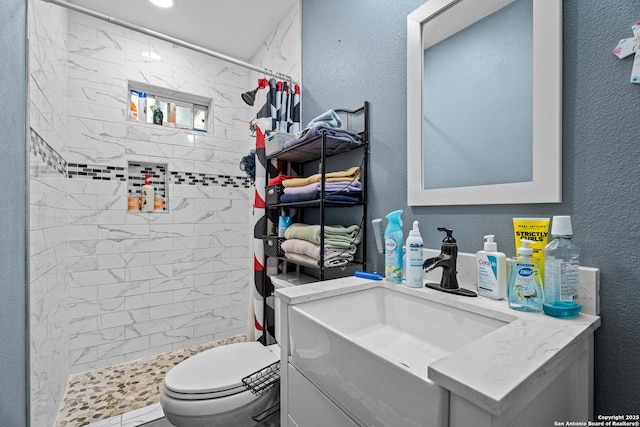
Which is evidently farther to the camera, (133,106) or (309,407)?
(133,106)

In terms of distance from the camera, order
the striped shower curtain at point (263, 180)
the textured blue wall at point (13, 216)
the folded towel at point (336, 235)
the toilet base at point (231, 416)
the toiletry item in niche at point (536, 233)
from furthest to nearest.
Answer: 1. the striped shower curtain at point (263, 180)
2. the folded towel at point (336, 235)
3. the toilet base at point (231, 416)
4. the textured blue wall at point (13, 216)
5. the toiletry item in niche at point (536, 233)

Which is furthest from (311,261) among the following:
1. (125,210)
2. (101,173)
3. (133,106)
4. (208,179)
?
(133,106)

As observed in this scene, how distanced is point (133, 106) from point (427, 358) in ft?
8.67

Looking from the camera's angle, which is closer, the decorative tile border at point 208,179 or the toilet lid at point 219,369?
the toilet lid at point 219,369

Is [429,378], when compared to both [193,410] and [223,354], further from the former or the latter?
[223,354]

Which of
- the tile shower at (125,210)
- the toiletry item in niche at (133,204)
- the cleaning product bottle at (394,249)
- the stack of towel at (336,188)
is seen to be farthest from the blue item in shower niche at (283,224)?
the toiletry item in niche at (133,204)

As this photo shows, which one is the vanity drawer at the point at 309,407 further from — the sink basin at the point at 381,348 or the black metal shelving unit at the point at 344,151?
the black metal shelving unit at the point at 344,151

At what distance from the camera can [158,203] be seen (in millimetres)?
2316

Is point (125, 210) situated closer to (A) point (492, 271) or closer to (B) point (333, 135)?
(B) point (333, 135)

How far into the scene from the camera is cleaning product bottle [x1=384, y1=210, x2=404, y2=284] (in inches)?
40.4

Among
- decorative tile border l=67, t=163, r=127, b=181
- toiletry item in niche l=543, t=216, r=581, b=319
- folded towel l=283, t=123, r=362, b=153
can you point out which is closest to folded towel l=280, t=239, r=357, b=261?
folded towel l=283, t=123, r=362, b=153

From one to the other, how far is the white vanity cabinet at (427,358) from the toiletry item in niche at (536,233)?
0.09 meters

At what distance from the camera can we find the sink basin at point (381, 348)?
490 millimetres

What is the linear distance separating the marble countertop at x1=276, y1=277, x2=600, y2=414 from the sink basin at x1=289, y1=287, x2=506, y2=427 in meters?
0.04
